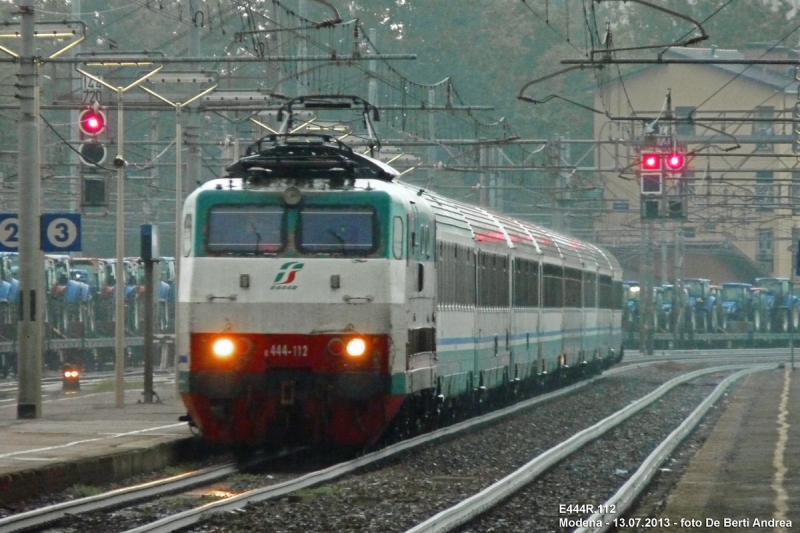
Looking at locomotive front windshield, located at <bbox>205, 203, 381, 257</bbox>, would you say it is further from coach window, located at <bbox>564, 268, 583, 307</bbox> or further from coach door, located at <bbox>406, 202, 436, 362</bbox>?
coach window, located at <bbox>564, 268, 583, 307</bbox>

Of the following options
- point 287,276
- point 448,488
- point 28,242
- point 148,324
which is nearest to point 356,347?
point 287,276

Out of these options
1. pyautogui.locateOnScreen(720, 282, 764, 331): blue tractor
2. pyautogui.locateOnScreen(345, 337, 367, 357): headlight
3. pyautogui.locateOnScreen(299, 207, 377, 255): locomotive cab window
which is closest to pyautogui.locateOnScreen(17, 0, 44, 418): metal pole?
pyautogui.locateOnScreen(299, 207, 377, 255): locomotive cab window

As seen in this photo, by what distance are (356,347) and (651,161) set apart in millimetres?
18584

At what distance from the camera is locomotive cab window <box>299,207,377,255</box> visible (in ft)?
54.2

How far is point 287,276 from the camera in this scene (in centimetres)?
1642

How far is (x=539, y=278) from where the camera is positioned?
29.6 m

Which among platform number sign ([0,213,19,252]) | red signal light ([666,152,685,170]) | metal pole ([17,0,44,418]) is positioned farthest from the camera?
red signal light ([666,152,685,170])

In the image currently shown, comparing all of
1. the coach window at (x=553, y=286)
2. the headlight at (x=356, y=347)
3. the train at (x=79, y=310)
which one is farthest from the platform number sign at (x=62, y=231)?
the train at (x=79, y=310)

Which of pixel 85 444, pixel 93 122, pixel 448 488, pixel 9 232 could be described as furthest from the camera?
pixel 93 122

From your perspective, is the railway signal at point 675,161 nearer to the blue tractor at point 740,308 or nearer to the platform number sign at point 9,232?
the platform number sign at point 9,232

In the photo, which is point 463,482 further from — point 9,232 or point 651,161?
point 651,161

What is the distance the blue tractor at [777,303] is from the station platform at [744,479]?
1740 inches

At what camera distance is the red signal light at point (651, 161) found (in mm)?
33719

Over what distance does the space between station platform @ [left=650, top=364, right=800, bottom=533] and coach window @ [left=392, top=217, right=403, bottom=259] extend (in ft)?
11.4
